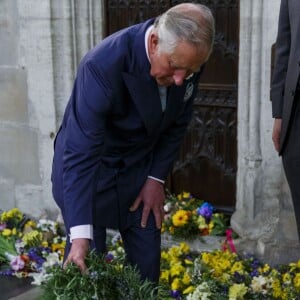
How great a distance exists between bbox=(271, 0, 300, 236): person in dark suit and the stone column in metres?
0.72

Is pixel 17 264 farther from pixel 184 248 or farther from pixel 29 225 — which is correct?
pixel 184 248

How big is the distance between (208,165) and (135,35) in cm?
200

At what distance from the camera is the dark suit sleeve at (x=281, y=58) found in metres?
3.10

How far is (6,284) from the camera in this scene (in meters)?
4.20

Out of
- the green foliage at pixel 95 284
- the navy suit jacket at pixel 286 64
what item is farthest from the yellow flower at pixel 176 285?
the green foliage at pixel 95 284

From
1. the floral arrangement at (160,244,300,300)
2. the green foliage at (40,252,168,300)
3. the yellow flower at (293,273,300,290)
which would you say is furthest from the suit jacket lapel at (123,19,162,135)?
the yellow flower at (293,273,300,290)

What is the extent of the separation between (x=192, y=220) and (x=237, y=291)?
961 millimetres

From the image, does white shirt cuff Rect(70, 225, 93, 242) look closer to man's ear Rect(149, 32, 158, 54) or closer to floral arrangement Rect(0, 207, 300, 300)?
floral arrangement Rect(0, 207, 300, 300)

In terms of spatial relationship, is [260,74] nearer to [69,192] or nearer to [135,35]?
[135,35]

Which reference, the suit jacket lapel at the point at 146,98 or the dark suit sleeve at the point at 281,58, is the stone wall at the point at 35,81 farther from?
the suit jacket lapel at the point at 146,98

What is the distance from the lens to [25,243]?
4520 millimetres

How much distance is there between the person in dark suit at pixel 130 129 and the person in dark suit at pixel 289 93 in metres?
0.43

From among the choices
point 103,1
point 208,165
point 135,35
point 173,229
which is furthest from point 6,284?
point 135,35

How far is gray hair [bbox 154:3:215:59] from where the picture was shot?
2.26 m
